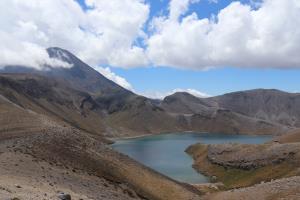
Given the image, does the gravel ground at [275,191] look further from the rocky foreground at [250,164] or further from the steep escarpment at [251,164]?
the steep escarpment at [251,164]

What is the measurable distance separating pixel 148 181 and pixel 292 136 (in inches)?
3823

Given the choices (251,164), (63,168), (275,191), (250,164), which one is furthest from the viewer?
(250,164)

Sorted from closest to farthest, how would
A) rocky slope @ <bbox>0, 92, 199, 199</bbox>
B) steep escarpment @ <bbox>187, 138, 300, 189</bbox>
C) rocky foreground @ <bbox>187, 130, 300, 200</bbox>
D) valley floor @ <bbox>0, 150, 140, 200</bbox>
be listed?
valley floor @ <bbox>0, 150, 140, 200</bbox>
rocky slope @ <bbox>0, 92, 199, 199</bbox>
rocky foreground @ <bbox>187, 130, 300, 200</bbox>
steep escarpment @ <bbox>187, 138, 300, 189</bbox>

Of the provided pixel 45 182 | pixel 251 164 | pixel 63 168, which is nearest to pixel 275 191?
pixel 63 168

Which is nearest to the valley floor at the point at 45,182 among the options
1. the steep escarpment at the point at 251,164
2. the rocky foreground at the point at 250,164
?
the rocky foreground at the point at 250,164

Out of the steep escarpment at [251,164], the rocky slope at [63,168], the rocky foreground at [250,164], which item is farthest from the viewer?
the steep escarpment at [251,164]

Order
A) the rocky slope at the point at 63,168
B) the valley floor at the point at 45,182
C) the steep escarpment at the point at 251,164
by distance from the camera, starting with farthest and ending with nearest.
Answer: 1. the steep escarpment at the point at 251,164
2. the rocky slope at the point at 63,168
3. the valley floor at the point at 45,182

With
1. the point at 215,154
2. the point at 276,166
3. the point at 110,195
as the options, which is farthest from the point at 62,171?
the point at 215,154

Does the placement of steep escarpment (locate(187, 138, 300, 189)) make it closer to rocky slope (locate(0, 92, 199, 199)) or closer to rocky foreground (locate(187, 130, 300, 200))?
rocky foreground (locate(187, 130, 300, 200))

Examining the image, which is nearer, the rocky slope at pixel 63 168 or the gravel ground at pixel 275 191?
the rocky slope at pixel 63 168

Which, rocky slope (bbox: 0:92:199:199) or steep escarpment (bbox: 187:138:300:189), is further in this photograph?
steep escarpment (bbox: 187:138:300:189)

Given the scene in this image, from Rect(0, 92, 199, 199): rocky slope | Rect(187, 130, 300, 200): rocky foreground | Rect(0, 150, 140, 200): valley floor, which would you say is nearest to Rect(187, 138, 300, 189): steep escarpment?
Rect(187, 130, 300, 200): rocky foreground

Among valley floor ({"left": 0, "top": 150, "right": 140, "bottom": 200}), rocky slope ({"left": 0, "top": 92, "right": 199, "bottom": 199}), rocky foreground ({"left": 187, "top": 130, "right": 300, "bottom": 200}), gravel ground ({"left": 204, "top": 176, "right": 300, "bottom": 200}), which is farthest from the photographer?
rocky foreground ({"left": 187, "top": 130, "right": 300, "bottom": 200})

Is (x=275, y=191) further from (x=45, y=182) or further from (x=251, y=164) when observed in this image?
(x=251, y=164)
